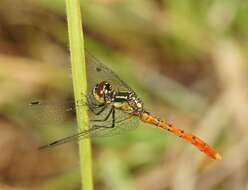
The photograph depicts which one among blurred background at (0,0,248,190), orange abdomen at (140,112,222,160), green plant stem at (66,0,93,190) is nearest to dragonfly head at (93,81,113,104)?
orange abdomen at (140,112,222,160)

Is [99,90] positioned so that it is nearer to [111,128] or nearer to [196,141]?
[111,128]

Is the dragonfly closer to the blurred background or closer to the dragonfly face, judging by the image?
the dragonfly face


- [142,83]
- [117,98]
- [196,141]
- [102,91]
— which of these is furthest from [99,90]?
[142,83]

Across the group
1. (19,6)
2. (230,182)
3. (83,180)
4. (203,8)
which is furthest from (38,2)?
(83,180)

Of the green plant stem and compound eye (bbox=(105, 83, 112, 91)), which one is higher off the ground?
compound eye (bbox=(105, 83, 112, 91))

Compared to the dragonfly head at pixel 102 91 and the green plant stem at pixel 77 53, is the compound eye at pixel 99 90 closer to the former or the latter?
the dragonfly head at pixel 102 91

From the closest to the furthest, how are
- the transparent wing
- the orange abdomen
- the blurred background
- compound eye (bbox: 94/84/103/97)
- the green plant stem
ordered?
the green plant stem
the transparent wing
compound eye (bbox: 94/84/103/97)
the orange abdomen
the blurred background

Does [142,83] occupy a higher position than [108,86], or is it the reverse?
[142,83]

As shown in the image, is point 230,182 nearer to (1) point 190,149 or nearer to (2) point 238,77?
(1) point 190,149
